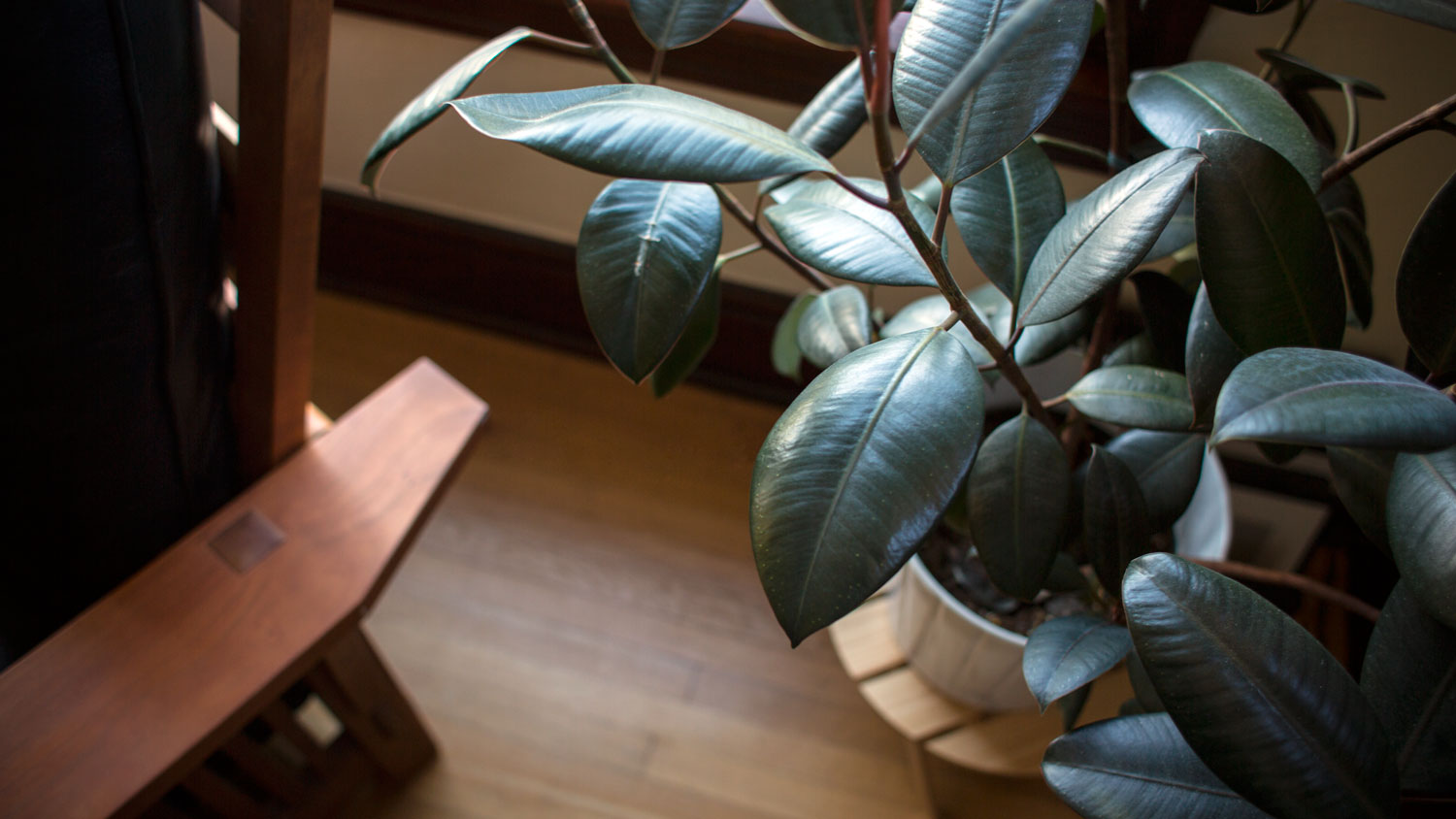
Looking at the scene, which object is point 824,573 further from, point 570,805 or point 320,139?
point 570,805

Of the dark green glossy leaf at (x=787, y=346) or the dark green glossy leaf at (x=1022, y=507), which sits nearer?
the dark green glossy leaf at (x=1022, y=507)

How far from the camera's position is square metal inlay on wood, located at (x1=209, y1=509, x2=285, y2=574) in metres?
0.75

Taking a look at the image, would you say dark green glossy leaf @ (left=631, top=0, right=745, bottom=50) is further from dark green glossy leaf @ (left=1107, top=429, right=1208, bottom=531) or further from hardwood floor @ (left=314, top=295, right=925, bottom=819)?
hardwood floor @ (left=314, top=295, right=925, bottom=819)

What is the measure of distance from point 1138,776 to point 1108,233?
0.30 meters

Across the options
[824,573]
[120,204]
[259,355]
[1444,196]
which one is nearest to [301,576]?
[259,355]

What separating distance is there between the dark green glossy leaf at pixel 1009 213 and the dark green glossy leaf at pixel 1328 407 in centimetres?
21

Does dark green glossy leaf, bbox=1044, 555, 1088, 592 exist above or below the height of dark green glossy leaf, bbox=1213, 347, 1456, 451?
below

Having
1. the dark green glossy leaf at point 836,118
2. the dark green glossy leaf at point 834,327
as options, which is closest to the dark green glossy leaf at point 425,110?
the dark green glossy leaf at point 836,118

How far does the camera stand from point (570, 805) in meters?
1.23

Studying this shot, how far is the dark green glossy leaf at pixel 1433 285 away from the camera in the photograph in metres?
0.49

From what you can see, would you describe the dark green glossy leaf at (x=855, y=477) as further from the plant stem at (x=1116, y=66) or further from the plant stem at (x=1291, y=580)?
the plant stem at (x=1291, y=580)

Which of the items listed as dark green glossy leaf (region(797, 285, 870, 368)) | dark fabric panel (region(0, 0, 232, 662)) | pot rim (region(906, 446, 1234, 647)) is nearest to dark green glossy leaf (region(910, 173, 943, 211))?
dark green glossy leaf (region(797, 285, 870, 368))

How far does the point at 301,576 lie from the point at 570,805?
25.5 inches

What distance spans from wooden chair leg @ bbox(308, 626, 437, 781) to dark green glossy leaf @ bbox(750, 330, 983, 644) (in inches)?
23.2
